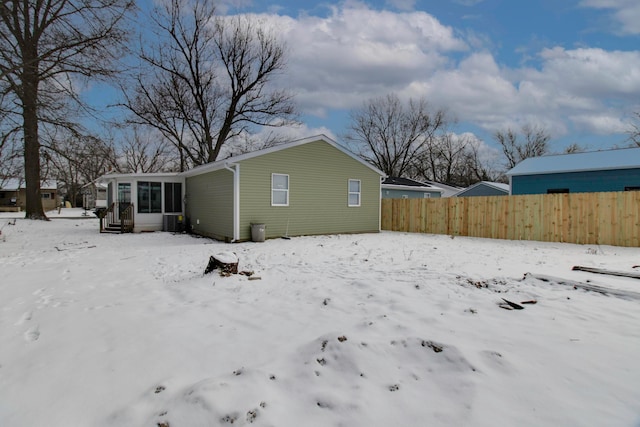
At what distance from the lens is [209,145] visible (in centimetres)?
2591

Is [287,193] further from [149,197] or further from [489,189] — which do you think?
[489,189]

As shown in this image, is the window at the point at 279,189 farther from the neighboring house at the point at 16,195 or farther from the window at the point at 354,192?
the neighboring house at the point at 16,195

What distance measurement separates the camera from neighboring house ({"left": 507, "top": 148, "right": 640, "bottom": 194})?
15.6 m

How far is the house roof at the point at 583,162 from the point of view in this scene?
15.8m

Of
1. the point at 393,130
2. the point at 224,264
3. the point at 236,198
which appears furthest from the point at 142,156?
the point at 224,264

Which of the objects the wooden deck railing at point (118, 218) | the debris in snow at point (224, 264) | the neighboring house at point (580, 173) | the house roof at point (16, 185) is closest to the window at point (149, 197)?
the wooden deck railing at point (118, 218)

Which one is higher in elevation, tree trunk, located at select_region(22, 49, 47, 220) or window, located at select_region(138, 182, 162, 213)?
tree trunk, located at select_region(22, 49, 47, 220)

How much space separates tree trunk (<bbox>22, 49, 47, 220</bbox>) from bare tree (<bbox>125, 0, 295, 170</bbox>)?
276 inches

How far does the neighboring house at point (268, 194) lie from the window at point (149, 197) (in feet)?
0.13

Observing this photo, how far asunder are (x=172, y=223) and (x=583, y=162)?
775 inches

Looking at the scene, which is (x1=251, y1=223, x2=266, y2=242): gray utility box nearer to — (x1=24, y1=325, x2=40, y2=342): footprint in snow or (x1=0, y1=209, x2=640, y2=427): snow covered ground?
(x1=0, y1=209, x2=640, y2=427): snow covered ground

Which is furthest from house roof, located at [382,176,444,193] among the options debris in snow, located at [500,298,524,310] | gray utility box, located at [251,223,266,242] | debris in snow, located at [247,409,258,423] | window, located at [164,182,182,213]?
debris in snow, located at [247,409,258,423]

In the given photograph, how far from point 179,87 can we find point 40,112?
15153 mm

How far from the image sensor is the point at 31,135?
13.2 metres
